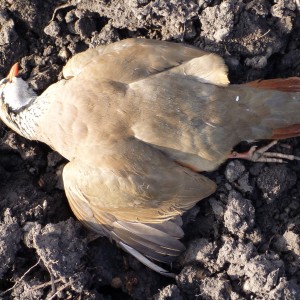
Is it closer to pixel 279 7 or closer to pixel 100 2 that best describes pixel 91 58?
pixel 100 2

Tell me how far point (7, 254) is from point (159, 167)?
1.32 metres


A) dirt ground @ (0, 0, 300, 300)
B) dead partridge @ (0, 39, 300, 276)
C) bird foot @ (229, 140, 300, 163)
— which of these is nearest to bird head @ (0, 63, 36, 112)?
dirt ground @ (0, 0, 300, 300)

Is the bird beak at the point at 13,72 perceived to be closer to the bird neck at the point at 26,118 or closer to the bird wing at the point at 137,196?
the bird neck at the point at 26,118

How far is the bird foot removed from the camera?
4.24m

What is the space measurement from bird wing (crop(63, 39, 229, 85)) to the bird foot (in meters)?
0.58

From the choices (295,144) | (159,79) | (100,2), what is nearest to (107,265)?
(159,79)

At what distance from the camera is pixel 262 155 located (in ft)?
14.0

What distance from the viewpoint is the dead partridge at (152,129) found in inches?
155

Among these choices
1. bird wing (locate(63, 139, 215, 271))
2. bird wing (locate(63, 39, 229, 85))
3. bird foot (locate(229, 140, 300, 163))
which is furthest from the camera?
bird foot (locate(229, 140, 300, 163))

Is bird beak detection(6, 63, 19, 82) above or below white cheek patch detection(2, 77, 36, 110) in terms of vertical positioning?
above

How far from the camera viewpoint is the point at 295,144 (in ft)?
14.5

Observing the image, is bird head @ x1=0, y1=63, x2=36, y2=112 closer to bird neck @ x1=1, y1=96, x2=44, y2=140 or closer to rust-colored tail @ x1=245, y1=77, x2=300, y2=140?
bird neck @ x1=1, y1=96, x2=44, y2=140

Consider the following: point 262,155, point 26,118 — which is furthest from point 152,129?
point 26,118

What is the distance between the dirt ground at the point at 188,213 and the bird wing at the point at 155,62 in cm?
33
